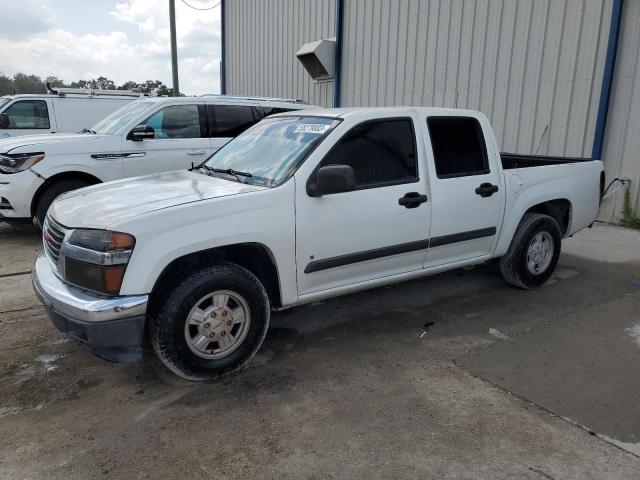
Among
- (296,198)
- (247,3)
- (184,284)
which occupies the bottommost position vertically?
(184,284)

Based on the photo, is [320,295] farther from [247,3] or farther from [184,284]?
[247,3]

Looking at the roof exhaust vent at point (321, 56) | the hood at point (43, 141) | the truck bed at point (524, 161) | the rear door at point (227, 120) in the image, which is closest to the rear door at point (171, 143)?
the rear door at point (227, 120)

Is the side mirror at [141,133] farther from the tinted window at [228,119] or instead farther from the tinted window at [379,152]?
the tinted window at [379,152]

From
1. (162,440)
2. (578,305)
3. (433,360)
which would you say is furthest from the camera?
(578,305)

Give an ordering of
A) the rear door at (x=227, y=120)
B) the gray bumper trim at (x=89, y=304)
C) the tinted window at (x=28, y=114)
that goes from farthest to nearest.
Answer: the tinted window at (x=28, y=114), the rear door at (x=227, y=120), the gray bumper trim at (x=89, y=304)

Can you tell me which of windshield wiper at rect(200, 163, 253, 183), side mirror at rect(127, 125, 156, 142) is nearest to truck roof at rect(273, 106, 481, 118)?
windshield wiper at rect(200, 163, 253, 183)

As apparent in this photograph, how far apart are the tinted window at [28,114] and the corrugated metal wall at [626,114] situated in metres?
9.96

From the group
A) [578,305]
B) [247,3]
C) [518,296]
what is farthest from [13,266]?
[247,3]

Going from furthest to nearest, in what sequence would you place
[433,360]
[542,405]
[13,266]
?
[13,266], [433,360], [542,405]

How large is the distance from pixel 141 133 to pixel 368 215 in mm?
4398

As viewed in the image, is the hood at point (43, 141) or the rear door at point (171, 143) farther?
the rear door at point (171, 143)

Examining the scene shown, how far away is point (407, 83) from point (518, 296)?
7.19 m

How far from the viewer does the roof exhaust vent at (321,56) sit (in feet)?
42.2

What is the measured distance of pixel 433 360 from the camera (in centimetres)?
371
